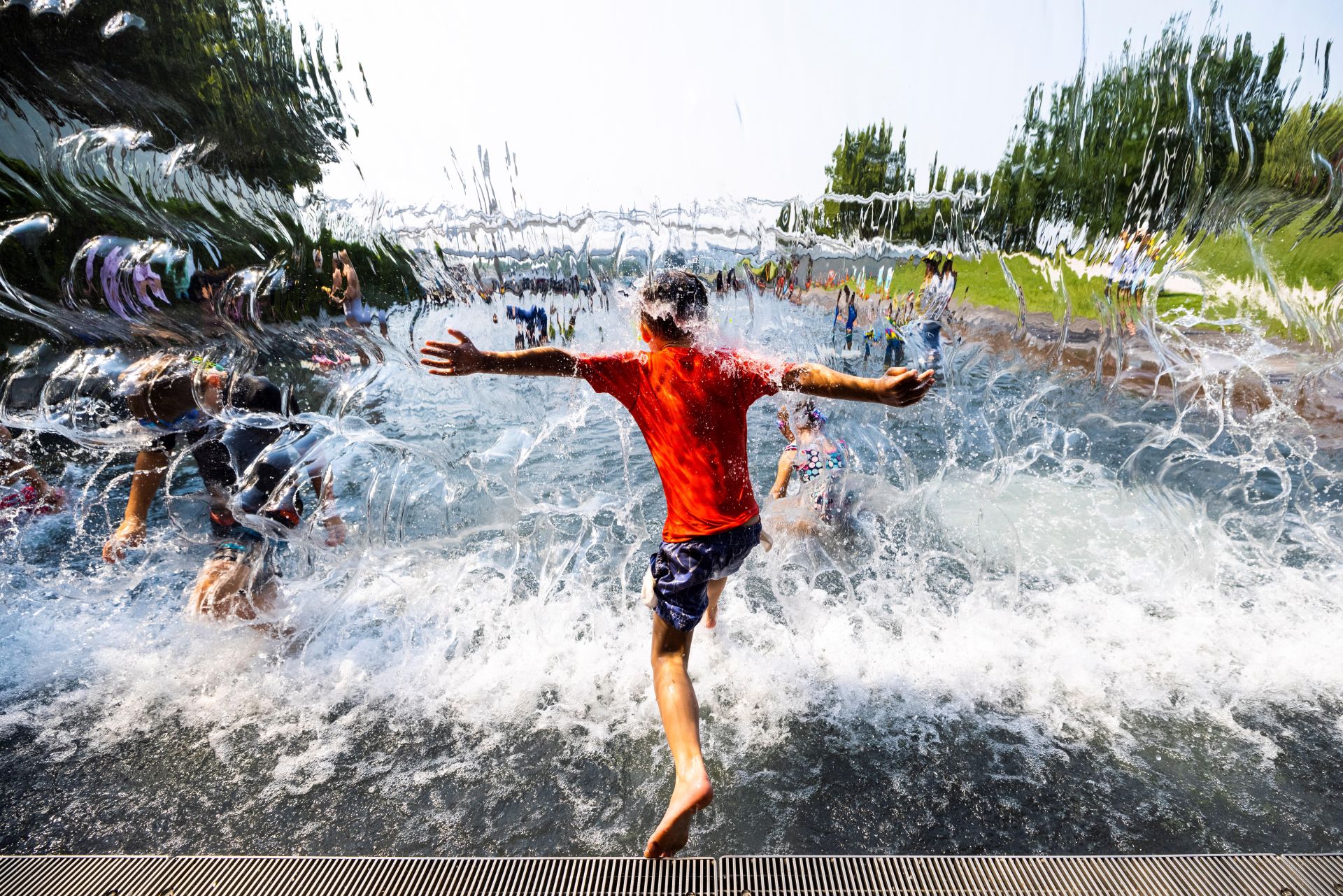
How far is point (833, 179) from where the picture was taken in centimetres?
411

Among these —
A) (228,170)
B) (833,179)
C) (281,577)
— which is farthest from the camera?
(228,170)

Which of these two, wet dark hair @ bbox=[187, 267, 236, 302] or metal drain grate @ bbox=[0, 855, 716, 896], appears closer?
metal drain grate @ bbox=[0, 855, 716, 896]

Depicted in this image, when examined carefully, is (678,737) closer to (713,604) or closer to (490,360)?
(713,604)

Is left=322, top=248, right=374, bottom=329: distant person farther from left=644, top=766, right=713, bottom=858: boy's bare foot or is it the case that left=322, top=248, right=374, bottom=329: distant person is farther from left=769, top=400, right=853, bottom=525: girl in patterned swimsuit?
left=644, top=766, right=713, bottom=858: boy's bare foot

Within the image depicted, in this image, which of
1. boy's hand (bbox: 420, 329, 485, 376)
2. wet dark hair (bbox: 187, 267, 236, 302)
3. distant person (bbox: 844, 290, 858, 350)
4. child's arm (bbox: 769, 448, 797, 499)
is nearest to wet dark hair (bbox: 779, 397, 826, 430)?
child's arm (bbox: 769, 448, 797, 499)

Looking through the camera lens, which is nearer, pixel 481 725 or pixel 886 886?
pixel 886 886

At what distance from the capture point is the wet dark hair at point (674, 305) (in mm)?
2270

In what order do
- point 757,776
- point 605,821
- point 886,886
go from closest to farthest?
point 886,886, point 605,821, point 757,776

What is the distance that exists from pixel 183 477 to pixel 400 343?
3338mm

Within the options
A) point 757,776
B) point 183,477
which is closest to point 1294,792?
point 757,776

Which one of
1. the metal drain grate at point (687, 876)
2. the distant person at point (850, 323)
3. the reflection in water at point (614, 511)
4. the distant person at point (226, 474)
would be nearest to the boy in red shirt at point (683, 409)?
the metal drain grate at point (687, 876)

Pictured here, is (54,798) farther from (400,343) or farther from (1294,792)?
(1294,792)

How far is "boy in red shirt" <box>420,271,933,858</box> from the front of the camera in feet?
7.32

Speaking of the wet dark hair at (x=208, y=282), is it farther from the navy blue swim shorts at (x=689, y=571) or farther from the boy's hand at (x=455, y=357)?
the navy blue swim shorts at (x=689, y=571)
